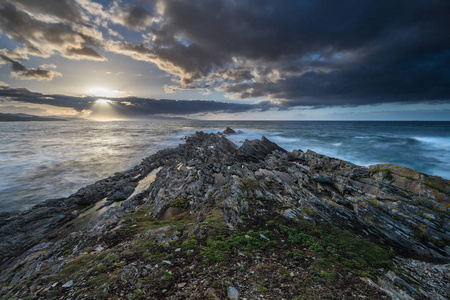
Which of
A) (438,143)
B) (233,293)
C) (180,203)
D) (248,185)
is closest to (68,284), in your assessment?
(233,293)

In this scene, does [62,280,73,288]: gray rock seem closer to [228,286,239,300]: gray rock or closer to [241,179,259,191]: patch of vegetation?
[228,286,239,300]: gray rock

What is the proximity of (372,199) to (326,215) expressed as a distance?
207 inches

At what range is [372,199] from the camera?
13352 millimetres

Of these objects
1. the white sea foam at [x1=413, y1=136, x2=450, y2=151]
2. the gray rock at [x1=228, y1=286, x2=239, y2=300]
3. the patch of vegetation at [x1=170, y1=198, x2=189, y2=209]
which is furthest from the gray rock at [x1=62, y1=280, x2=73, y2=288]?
the white sea foam at [x1=413, y1=136, x2=450, y2=151]

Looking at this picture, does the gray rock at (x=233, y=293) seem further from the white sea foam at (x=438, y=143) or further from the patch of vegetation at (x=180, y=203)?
the white sea foam at (x=438, y=143)

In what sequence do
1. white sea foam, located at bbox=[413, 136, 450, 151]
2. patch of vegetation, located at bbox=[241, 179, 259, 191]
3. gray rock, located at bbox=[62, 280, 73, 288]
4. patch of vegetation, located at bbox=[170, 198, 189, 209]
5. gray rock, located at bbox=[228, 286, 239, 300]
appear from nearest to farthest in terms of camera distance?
gray rock, located at bbox=[228, 286, 239, 300]
gray rock, located at bbox=[62, 280, 73, 288]
patch of vegetation, located at bbox=[170, 198, 189, 209]
patch of vegetation, located at bbox=[241, 179, 259, 191]
white sea foam, located at bbox=[413, 136, 450, 151]

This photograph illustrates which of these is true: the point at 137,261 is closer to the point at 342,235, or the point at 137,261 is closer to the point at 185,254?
the point at 185,254

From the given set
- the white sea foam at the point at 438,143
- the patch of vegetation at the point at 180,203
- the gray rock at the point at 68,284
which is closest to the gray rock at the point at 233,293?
the gray rock at the point at 68,284

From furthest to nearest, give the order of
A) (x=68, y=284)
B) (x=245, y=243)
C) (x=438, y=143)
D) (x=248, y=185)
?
(x=438, y=143) → (x=248, y=185) → (x=245, y=243) → (x=68, y=284)

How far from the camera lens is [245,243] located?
8289 millimetres

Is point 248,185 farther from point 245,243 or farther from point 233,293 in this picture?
point 233,293

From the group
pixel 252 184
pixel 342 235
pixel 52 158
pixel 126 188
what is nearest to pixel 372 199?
pixel 342 235

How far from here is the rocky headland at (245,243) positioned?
6.12 m

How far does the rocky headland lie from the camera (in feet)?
20.1
